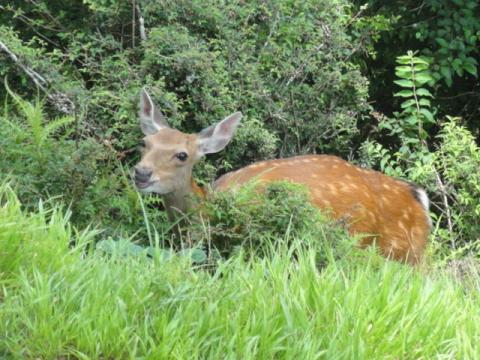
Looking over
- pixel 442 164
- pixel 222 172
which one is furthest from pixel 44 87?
pixel 442 164

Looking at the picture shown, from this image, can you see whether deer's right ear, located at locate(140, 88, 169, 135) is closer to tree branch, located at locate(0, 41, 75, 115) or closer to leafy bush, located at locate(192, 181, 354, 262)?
tree branch, located at locate(0, 41, 75, 115)

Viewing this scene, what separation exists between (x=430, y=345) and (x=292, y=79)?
4.80m

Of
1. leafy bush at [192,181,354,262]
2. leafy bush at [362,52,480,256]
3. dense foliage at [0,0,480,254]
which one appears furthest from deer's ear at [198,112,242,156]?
leafy bush at [362,52,480,256]

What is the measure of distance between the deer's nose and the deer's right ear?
1.91 feet

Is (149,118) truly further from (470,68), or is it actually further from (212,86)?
(470,68)

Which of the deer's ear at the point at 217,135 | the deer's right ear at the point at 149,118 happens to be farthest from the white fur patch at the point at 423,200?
the deer's right ear at the point at 149,118

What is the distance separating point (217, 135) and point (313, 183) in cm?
73

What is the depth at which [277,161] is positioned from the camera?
7602 mm

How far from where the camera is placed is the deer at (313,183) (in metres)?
6.89

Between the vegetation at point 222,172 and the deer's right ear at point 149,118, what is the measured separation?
28cm

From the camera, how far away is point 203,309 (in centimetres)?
454

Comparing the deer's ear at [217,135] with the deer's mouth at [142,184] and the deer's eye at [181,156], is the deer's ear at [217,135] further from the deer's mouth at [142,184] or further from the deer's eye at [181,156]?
the deer's mouth at [142,184]

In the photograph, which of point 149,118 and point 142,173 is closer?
point 142,173

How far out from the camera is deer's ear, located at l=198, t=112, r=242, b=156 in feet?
23.7
